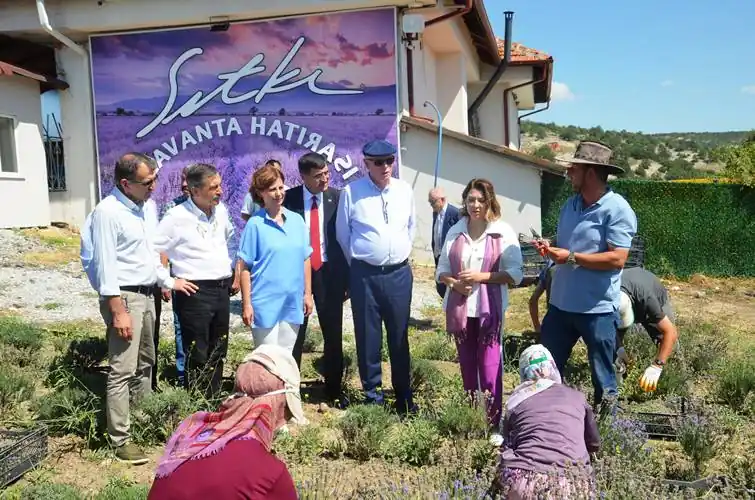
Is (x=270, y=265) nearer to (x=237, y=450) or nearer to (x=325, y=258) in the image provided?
(x=325, y=258)

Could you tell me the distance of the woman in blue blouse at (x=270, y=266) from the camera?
472 cm

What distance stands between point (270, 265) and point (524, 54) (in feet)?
50.0

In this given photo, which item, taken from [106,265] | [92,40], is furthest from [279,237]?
[92,40]

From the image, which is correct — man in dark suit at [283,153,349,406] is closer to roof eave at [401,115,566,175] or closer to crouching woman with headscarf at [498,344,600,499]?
crouching woman with headscarf at [498,344,600,499]

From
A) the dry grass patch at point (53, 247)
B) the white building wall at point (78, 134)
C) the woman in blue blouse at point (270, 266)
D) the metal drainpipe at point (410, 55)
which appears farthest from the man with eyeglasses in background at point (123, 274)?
the white building wall at point (78, 134)

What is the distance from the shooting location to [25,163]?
12898 mm

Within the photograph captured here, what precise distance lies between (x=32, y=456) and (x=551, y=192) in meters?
10.2

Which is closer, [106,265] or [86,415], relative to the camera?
[106,265]

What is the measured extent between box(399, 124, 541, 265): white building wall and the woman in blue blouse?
7.62 metres

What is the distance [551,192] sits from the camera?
41.1 ft

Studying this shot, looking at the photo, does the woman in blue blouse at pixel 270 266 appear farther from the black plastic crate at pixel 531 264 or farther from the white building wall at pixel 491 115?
the white building wall at pixel 491 115

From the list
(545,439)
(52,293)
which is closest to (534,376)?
(545,439)

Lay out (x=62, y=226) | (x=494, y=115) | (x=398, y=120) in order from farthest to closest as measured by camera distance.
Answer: (x=494, y=115), (x=62, y=226), (x=398, y=120)

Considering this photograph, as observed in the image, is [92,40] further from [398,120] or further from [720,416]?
[720,416]
